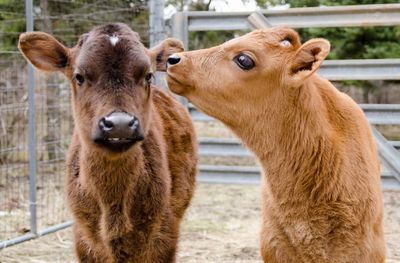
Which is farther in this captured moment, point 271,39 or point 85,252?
point 85,252

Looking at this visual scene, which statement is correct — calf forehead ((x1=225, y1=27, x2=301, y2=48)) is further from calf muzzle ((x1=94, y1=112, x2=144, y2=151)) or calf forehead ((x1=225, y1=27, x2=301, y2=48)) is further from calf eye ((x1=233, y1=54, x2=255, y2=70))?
calf muzzle ((x1=94, y1=112, x2=144, y2=151))

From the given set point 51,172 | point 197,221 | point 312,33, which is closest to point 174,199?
point 197,221

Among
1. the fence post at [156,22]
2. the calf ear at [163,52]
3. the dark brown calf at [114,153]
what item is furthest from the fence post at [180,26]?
the dark brown calf at [114,153]

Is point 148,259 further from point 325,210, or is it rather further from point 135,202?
point 325,210

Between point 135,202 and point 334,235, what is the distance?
146 cm

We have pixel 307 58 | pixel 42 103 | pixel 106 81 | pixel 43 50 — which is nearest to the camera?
pixel 307 58

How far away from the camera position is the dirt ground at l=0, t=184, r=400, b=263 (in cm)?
705

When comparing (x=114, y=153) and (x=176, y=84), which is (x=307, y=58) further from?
(x=114, y=153)

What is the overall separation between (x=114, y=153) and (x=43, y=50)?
114 centimetres

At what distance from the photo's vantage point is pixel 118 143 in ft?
14.5

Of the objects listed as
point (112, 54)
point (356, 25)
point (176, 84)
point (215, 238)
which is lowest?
point (215, 238)

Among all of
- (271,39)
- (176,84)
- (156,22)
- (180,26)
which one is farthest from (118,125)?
Result: (156,22)

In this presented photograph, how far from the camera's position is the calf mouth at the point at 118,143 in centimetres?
437

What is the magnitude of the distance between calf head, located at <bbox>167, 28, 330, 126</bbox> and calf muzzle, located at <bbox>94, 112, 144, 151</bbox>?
1.17 feet
